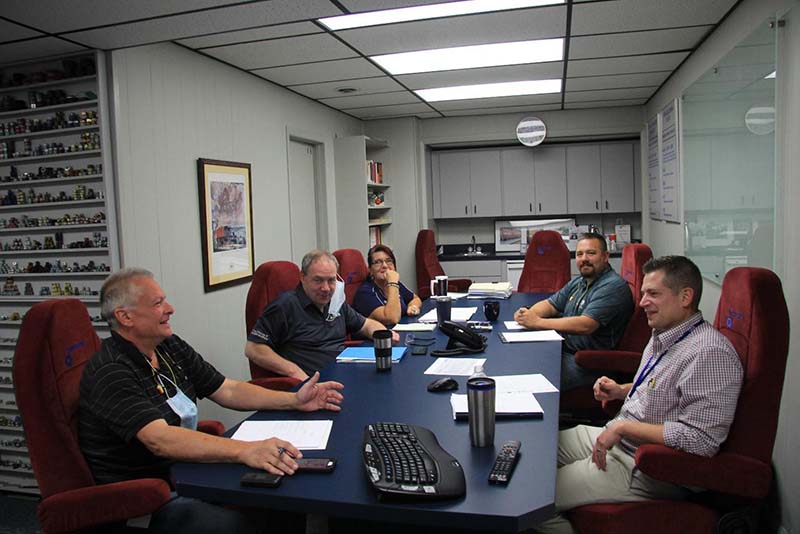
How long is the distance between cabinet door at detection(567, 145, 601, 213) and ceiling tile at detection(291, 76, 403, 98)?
2.89 meters

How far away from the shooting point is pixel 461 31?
3.59 metres

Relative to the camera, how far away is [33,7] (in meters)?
2.51

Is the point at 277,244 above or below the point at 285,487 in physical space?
above

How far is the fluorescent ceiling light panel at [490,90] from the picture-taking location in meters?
5.35

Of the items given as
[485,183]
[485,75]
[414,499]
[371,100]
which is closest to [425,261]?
[485,183]

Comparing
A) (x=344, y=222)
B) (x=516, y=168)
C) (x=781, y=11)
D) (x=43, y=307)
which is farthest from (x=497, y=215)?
(x=43, y=307)

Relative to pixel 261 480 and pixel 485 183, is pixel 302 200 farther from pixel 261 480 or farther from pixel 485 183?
pixel 261 480

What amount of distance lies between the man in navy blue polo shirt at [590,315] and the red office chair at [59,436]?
2.16 meters

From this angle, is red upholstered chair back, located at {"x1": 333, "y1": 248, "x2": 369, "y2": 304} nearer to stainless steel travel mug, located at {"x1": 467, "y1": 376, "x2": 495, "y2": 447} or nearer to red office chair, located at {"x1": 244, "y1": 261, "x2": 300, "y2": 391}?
red office chair, located at {"x1": 244, "y1": 261, "x2": 300, "y2": 391}

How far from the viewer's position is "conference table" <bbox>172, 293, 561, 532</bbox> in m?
1.33

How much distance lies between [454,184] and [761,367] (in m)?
6.08

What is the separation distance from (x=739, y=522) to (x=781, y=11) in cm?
209

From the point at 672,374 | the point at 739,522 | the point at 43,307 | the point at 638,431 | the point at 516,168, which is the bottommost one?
the point at 739,522

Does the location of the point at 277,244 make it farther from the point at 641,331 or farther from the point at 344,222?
the point at 641,331
